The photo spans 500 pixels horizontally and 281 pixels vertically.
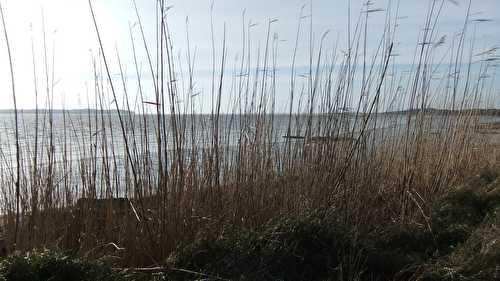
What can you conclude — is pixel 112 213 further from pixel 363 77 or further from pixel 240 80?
pixel 363 77

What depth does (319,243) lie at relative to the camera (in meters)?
2.60

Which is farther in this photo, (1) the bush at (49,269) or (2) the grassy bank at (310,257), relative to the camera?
(2) the grassy bank at (310,257)

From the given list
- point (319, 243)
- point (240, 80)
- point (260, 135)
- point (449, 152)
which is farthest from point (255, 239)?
point (449, 152)

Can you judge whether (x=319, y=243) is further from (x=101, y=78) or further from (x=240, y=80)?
(x=101, y=78)

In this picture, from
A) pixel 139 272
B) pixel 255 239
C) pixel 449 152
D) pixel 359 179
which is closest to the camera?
pixel 139 272

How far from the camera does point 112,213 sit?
2.93m

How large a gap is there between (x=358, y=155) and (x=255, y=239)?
41.0 inches

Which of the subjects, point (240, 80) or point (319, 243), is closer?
point (319, 243)

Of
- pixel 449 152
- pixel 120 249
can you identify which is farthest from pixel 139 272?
pixel 449 152

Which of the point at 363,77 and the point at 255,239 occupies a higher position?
the point at 363,77

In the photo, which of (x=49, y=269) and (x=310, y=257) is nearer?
(x=49, y=269)

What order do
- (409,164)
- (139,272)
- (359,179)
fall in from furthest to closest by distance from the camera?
(409,164), (359,179), (139,272)

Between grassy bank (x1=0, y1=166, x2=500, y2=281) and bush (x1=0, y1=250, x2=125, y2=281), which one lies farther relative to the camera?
grassy bank (x1=0, y1=166, x2=500, y2=281)

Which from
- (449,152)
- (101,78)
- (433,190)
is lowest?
(433,190)
